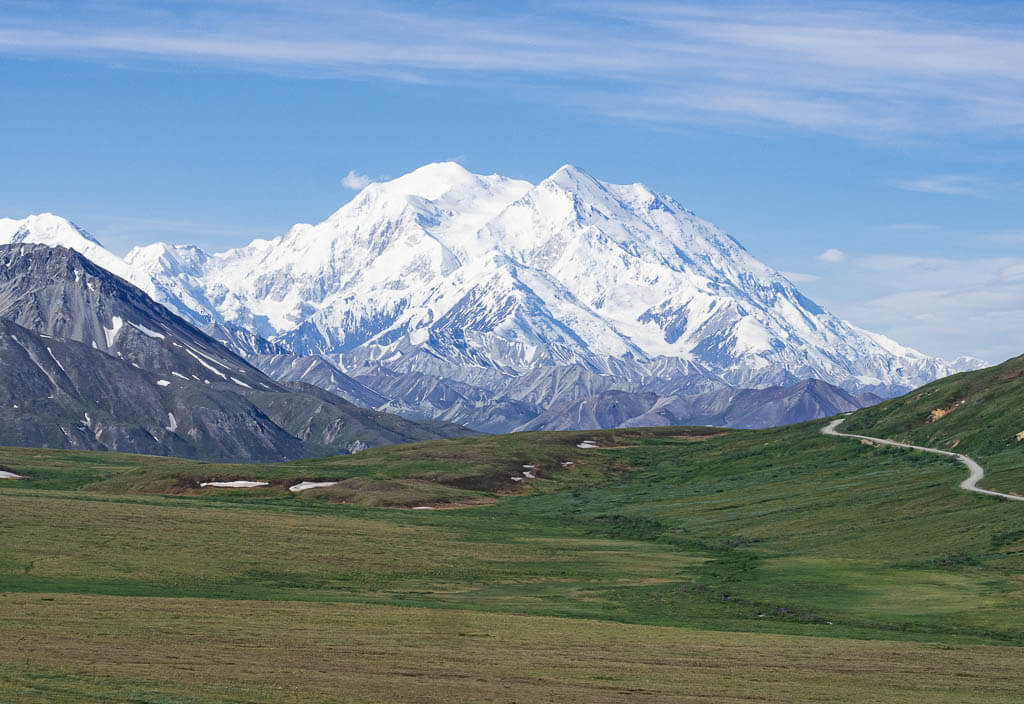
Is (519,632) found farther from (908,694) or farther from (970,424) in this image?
(970,424)

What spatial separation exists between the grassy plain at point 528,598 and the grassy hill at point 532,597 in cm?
27

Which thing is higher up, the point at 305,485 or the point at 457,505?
the point at 305,485

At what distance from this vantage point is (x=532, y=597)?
8488cm

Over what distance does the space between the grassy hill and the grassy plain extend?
27cm

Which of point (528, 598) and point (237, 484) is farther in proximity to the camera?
point (237, 484)

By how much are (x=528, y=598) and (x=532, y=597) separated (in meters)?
0.81

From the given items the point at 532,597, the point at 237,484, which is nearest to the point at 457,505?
the point at 237,484

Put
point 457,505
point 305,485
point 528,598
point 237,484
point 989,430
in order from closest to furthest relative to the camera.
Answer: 1. point 528,598
2. point 989,430
3. point 457,505
4. point 237,484
5. point 305,485

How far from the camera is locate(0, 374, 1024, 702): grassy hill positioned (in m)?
50.2

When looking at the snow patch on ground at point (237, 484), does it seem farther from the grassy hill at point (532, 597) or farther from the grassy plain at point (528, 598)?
the grassy hill at point (532, 597)

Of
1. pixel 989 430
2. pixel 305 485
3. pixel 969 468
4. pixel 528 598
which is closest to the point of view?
pixel 528 598

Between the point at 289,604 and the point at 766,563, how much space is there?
158 feet

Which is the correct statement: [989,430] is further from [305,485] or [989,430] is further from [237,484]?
[237,484]

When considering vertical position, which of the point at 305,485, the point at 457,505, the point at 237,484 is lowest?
the point at 457,505
